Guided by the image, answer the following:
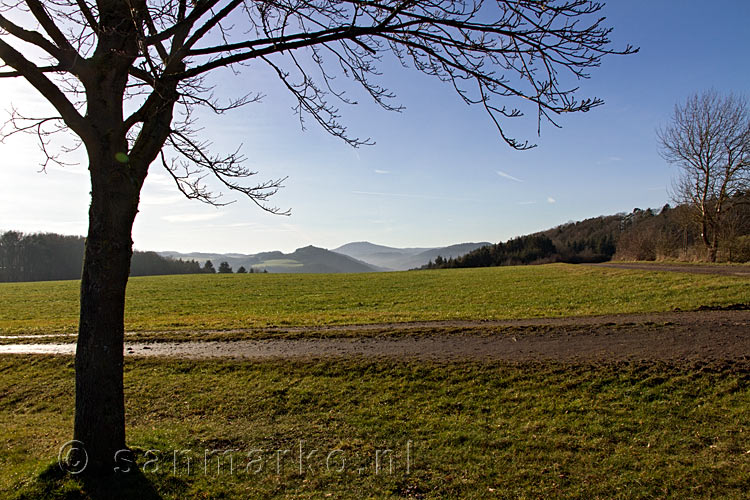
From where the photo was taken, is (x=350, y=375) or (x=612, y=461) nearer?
(x=612, y=461)

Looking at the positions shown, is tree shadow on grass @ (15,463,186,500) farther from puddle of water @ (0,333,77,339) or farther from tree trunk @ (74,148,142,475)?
puddle of water @ (0,333,77,339)

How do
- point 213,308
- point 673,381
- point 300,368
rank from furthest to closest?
point 213,308
point 300,368
point 673,381

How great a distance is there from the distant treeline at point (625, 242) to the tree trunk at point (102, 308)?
35.4m

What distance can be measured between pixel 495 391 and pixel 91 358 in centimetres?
582

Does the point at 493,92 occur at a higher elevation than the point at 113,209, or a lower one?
higher

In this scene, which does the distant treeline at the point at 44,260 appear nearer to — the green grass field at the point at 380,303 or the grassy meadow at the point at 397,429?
the green grass field at the point at 380,303

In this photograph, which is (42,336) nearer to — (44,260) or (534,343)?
(534,343)

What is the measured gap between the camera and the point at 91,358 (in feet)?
13.5

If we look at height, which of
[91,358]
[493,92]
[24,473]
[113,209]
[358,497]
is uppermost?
[493,92]

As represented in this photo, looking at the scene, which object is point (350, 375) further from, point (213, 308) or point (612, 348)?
point (213, 308)

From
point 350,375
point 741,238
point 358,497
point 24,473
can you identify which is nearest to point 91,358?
point 24,473

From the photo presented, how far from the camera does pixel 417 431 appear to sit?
18.7ft

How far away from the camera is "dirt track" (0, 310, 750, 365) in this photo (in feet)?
27.2

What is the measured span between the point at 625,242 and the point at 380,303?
4213 cm
